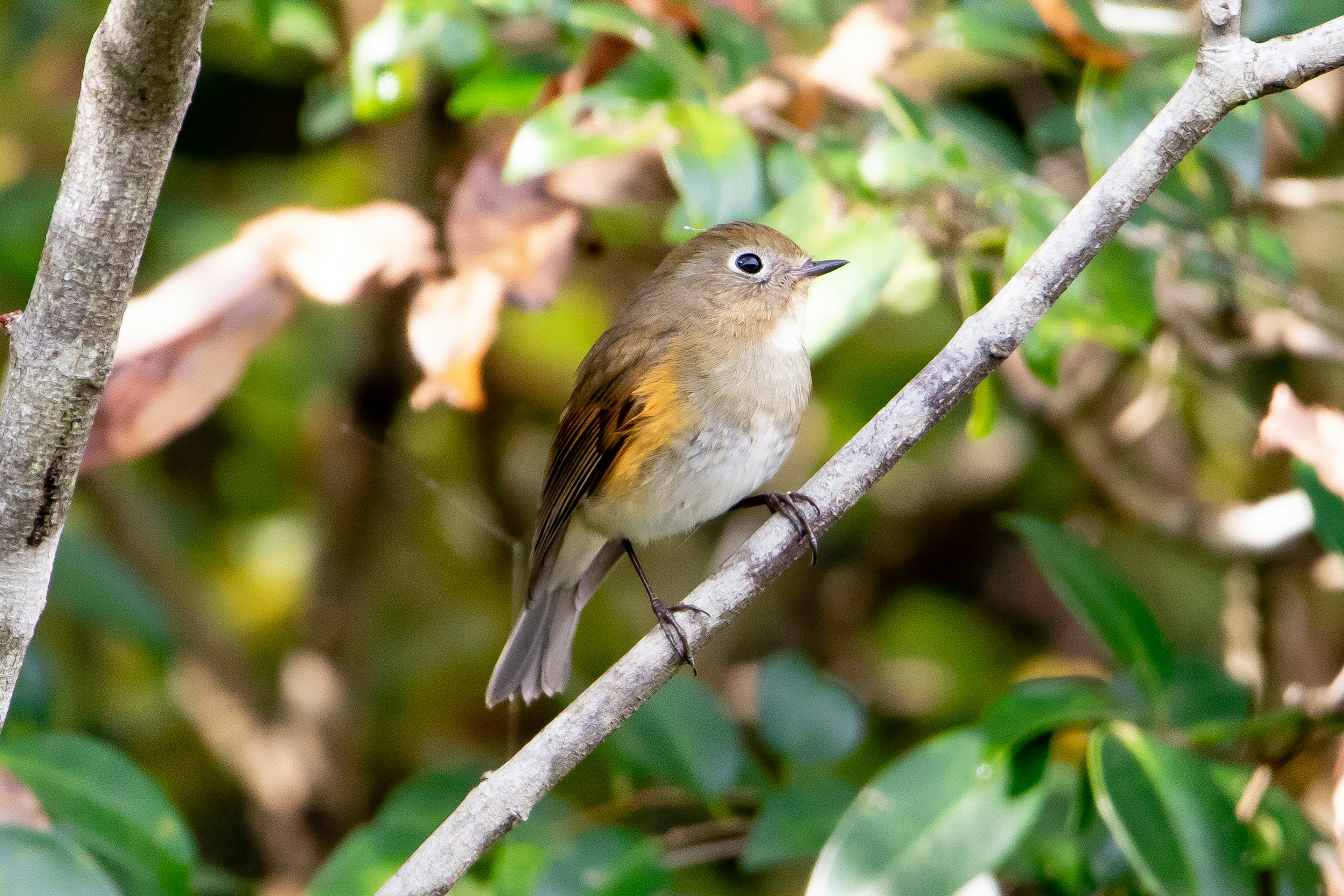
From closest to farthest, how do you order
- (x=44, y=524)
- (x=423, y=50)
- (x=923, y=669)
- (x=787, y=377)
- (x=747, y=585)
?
(x=44, y=524) → (x=747, y=585) → (x=423, y=50) → (x=787, y=377) → (x=923, y=669)

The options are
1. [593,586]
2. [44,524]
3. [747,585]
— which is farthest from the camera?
[593,586]

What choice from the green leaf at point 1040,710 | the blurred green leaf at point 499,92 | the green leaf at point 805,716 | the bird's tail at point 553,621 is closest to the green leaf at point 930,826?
the green leaf at point 1040,710

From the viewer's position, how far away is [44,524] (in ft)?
4.77

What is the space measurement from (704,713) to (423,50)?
154 centimetres

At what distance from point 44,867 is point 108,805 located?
47 cm

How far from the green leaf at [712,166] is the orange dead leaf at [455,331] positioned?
0.40m

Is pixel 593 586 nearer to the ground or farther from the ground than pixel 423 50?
nearer to the ground

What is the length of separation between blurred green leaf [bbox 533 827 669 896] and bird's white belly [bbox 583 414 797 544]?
694 millimetres

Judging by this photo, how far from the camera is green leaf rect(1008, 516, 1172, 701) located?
2.37 m

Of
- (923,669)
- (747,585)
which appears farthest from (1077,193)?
Answer: (747,585)

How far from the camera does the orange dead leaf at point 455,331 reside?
2168 millimetres

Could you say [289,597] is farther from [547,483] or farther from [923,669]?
[923,669]

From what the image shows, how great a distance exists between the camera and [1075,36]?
2.37m

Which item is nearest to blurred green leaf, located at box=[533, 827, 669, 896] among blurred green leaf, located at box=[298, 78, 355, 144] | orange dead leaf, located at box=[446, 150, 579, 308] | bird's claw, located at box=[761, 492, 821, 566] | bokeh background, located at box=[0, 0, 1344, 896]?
bokeh background, located at box=[0, 0, 1344, 896]
